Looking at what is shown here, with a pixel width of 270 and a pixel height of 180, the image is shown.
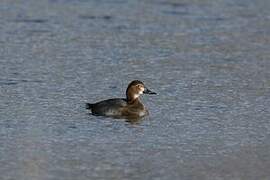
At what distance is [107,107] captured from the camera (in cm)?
1313

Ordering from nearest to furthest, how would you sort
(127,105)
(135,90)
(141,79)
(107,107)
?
(107,107)
(127,105)
(135,90)
(141,79)

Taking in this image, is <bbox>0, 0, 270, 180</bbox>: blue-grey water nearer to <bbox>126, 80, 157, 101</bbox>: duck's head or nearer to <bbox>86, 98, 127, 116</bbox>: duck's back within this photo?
<bbox>86, 98, 127, 116</bbox>: duck's back

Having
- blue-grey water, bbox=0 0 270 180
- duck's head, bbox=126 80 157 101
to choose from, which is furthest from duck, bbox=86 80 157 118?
blue-grey water, bbox=0 0 270 180

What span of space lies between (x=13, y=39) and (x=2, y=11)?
3.22 m

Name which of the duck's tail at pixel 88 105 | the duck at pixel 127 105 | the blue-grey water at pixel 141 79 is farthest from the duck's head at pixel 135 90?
the duck's tail at pixel 88 105

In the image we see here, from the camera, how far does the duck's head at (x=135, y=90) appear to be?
13.8 metres

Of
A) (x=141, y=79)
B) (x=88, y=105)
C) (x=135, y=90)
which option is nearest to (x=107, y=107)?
(x=88, y=105)

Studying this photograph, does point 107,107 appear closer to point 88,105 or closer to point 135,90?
point 88,105

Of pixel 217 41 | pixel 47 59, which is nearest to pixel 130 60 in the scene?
pixel 47 59

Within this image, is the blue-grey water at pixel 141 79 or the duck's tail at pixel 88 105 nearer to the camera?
the blue-grey water at pixel 141 79

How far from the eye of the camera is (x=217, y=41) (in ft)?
60.4

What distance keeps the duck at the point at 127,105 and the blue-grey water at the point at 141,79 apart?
160 millimetres

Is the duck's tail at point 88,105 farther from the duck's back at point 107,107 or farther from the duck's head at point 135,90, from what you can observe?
the duck's head at point 135,90

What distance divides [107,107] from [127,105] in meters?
0.53
